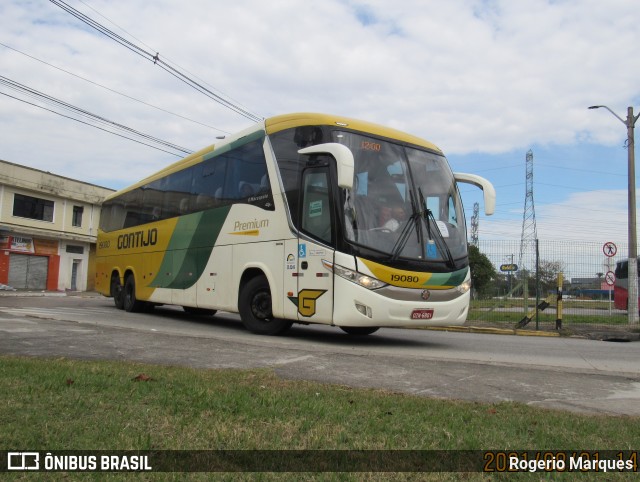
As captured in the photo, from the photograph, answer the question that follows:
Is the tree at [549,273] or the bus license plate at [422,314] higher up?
the tree at [549,273]

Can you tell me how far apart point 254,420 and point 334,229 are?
4.80 metres

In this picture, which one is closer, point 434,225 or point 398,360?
point 398,360

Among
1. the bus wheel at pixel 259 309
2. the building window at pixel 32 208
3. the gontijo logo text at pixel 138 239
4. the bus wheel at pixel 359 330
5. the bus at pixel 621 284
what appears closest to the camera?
the bus wheel at pixel 259 309

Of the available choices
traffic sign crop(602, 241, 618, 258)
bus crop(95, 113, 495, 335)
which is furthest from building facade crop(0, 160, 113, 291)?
traffic sign crop(602, 241, 618, 258)

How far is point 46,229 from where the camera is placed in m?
38.1

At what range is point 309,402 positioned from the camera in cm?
426

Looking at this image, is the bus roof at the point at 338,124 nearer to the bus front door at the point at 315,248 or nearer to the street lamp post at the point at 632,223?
the bus front door at the point at 315,248

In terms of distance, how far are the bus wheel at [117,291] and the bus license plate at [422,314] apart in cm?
1126

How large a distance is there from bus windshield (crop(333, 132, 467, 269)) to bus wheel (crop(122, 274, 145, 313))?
9573 millimetres

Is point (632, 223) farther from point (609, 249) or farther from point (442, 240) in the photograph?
point (442, 240)

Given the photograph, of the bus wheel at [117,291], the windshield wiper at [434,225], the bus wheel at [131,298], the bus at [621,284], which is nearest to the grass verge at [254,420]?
the windshield wiper at [434,225]

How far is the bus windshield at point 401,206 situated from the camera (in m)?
8.28

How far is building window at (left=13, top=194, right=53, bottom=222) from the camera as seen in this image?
3614 centimetres

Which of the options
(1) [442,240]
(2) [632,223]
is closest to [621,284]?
(2) [632,223]
